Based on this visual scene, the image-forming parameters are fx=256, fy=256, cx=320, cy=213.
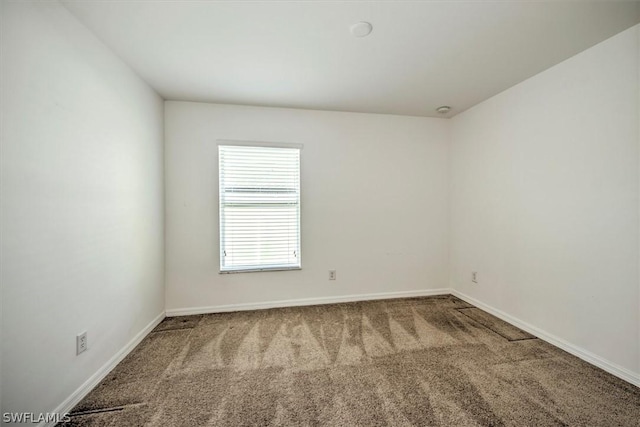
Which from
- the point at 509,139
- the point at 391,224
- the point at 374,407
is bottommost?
the point at 374,407

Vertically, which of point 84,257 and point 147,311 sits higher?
point 84,257

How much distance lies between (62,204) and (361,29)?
86.6 inches

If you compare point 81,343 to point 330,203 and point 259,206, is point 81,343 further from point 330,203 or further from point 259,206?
point 330,203

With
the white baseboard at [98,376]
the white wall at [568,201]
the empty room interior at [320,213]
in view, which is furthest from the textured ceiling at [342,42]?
the white baseboard at [98,376]

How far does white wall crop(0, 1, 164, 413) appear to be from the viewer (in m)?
1.25

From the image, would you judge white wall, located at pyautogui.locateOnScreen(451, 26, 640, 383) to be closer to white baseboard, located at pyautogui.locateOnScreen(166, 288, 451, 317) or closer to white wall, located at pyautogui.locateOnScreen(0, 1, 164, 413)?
white baseboard, located at pyautogui.locateOnScreen(166, 288, 451, 317)

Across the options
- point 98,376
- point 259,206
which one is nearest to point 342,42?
point 259,206

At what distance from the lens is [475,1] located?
1.54m

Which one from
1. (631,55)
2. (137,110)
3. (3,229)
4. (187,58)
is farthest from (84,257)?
(631,55)

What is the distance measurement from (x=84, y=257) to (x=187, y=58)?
5.56 ft

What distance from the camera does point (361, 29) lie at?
1.76 m

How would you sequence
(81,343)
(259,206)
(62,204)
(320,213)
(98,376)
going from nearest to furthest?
(62,204), (81,343), (98,376), (259,206), (320,213)

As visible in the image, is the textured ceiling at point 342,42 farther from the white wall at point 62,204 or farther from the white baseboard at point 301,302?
the white baseboard at point 301,302

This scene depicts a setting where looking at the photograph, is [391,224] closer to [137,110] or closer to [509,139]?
[509,139]
